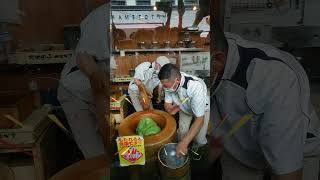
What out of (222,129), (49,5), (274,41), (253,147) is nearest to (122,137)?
(222,129)

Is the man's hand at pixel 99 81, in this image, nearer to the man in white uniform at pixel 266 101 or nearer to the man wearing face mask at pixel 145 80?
the man wearing face mask at pixel 145 80

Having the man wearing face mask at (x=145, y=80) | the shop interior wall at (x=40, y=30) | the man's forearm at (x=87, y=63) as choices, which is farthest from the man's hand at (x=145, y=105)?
the shop interior wall at (x=40, y=30)

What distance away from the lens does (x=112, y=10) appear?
0.50 m

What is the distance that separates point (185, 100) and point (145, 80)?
76mm

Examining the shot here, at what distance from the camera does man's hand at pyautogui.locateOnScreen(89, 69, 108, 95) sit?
61 cm

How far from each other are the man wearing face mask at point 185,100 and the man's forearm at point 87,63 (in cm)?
24

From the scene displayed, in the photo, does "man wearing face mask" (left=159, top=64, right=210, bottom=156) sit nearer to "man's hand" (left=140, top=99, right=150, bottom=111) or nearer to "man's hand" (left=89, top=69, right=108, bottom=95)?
"man's hand" (left=140, top=99, right=150, bottom=111)

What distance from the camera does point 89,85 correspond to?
892mm

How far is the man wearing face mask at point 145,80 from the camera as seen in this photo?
0.50 meters

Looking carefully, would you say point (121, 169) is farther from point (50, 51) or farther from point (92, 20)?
point (50, 51)

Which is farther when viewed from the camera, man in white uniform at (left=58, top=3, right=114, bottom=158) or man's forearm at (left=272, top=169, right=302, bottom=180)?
man's forearm at (left=272, top=169, right=302, bottom=180)

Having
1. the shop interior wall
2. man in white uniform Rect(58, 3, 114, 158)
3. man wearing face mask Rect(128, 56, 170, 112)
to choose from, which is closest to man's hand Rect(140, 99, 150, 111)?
man wearing face mask Rect(128, 56, 170, 112)

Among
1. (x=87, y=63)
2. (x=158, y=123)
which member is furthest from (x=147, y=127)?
(x=87, y=63)

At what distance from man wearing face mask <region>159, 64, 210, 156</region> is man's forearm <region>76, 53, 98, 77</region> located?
0.24 m
